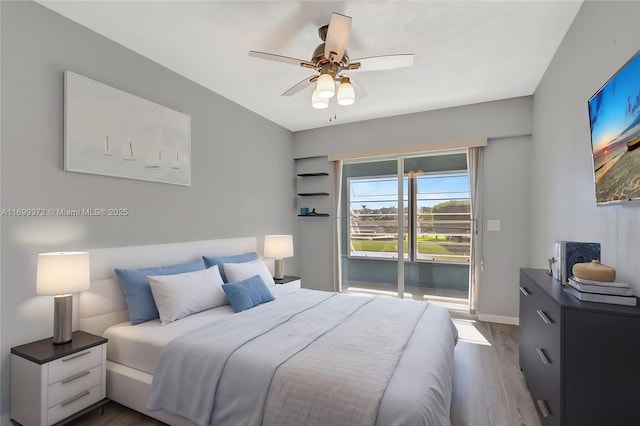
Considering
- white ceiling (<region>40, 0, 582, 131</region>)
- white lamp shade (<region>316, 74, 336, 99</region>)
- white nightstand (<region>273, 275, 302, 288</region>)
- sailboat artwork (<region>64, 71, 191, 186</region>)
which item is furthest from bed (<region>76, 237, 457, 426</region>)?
white ceiling (<region>40, 0, 582, 131</region>)

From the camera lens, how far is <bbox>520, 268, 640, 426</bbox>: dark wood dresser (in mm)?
1306

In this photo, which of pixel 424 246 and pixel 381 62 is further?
pixel 424 246

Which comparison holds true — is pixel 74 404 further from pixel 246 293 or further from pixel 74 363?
pixel 246 293

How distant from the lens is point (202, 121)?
132 inches

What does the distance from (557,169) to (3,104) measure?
13.6 feet

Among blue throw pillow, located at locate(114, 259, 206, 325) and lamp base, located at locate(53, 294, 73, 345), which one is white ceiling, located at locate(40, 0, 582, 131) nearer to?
blue throw pillow, located at locate(114, 259, 206, 325)

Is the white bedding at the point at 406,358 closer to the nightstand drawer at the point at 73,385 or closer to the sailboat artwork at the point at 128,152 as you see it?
the nightstand drawer at the point at 73,385

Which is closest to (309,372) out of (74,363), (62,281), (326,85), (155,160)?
(74,363)

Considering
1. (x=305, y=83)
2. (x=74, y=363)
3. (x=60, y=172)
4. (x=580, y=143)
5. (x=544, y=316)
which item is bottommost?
(x=74, y=363)

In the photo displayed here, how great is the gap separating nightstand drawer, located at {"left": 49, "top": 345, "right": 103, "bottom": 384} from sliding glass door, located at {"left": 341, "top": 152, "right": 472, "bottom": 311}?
11.3 ft

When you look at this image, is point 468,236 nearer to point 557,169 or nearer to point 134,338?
point 557,169

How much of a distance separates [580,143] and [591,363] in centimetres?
152

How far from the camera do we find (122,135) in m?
2.52

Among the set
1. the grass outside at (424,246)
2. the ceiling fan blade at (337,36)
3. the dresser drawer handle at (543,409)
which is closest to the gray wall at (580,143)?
the dresser drawer handle at (543,409)
